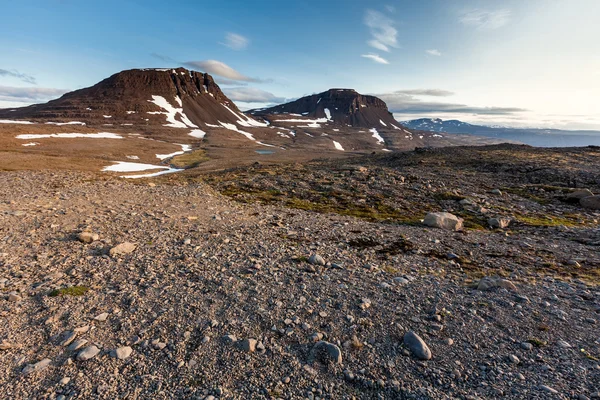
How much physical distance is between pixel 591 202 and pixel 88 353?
3004cm

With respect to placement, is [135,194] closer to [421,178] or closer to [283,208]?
[283,208]

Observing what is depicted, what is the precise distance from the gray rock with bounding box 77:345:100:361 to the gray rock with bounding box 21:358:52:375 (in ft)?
1.93

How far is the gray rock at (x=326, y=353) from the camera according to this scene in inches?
271

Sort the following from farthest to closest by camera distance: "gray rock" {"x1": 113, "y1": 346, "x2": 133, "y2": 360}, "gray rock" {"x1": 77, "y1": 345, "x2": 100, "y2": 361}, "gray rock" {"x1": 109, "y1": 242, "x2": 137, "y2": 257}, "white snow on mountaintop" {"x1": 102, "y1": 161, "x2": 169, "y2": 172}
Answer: "white snow on mountaintop" {"x1": 102, "y1": 161, "x2": 169, "y2": 172} < "gray rock" {"x1": 109, "y1": 242, "x2": 137, "y2": 257} < "gray rock" {"x1": 113, "y1": 346, "x2": 133, "y2": 360} < "gray rock" {"x1": 77, "y1": 345, "x2": 100, "y2": 361}

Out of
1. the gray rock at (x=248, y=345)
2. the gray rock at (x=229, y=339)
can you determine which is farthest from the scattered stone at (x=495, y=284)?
the gray rock at (x=229, y=339)

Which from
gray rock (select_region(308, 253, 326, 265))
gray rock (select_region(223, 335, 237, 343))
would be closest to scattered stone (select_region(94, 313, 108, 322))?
gray rock (select_region(223, 335, 237, 343))

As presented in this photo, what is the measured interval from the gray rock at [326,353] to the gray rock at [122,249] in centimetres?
880

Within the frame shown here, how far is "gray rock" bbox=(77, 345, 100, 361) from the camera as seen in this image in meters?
6.61

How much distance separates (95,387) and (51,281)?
211 inches

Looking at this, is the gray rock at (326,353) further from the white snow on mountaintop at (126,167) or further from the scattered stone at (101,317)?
the white snow on mountaintop at (126,167)

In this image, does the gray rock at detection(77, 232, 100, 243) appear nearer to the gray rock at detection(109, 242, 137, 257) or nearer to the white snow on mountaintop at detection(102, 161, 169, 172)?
the gray rock at detection(109, 242, 137, 257)

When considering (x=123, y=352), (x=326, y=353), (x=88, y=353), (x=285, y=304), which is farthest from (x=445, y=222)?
(x=88, y=353)

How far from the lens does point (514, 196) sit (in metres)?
24.2

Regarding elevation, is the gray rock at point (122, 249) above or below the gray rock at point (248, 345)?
above
